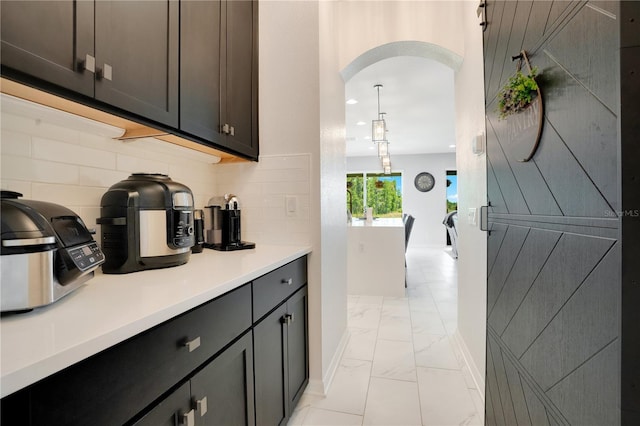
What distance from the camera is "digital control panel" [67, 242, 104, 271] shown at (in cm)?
77

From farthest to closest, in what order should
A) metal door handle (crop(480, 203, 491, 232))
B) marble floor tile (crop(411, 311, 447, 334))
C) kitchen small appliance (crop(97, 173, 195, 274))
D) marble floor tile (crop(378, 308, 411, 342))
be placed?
marble floor tile (crop(411, 311, 447, 334)), marble floor tile (crop(378, 308, 411, 342)), metal door handle (crop(480, 203, 491, 232)), kitchen small appliance (crop(97, 173, 195, 274))

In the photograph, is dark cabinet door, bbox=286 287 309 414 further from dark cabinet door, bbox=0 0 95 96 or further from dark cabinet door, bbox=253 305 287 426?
dark cabinet door, bbox=0 0 95 96

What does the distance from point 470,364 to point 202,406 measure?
187 centimetres

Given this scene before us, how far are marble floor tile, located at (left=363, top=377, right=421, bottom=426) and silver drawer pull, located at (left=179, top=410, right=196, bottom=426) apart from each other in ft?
3.71

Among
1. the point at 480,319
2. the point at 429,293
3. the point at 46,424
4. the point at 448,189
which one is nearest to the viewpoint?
the point at 46,424

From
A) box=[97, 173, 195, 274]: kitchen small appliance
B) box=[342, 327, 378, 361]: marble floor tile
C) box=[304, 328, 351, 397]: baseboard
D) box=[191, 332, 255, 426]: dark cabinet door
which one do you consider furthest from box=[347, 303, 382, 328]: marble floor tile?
box=[97, 173, 195, 274]: kitchen small appliance

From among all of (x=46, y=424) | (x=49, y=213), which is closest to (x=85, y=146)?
(x=49, y=213)

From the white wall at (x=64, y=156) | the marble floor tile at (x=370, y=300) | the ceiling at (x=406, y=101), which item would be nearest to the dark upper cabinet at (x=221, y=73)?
the white wall at (x=64, y=156)

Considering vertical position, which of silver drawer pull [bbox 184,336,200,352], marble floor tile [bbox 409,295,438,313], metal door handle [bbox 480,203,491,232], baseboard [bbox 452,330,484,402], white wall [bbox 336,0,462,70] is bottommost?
marble floor tile [bbox 409,295,438,313]

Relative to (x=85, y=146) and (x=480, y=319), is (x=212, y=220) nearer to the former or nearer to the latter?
(x=85, y=146)

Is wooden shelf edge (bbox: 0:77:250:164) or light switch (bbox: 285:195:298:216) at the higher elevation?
wooden shelf edge (bbox: 0:77:250:164)

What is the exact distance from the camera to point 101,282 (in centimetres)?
97

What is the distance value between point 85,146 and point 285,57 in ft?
3.98

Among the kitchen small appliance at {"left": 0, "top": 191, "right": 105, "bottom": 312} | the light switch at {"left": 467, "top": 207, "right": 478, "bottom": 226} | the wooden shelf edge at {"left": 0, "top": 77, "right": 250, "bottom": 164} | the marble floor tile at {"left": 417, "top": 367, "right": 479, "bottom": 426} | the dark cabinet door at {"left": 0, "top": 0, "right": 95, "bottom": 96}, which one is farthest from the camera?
the light switch at {"left": 467, "top": 207, "right": 478, "bottom": 226}
